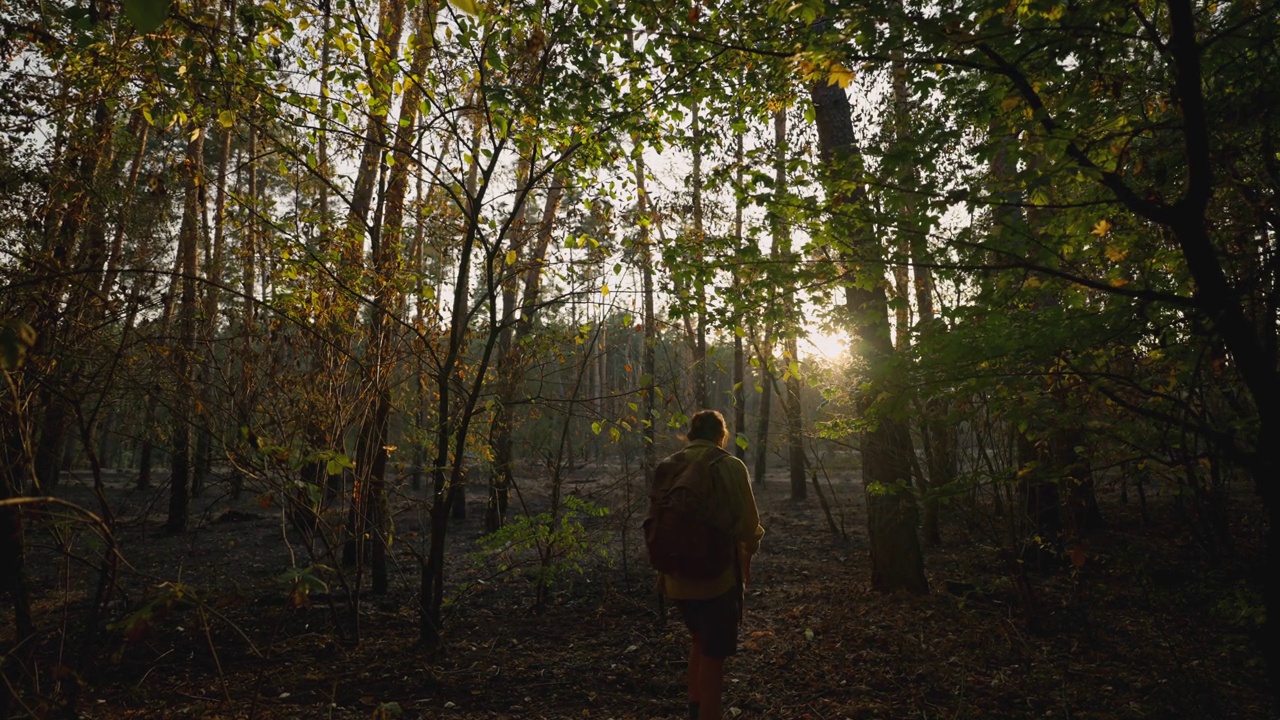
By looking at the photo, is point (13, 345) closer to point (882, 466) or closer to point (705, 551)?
point (705, 551)

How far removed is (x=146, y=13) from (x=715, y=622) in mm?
3404

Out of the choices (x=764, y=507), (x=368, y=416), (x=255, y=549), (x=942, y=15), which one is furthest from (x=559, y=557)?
(x=764, y=507)

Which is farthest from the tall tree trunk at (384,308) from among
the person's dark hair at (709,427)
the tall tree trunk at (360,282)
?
the person's dark hair at (709,427)

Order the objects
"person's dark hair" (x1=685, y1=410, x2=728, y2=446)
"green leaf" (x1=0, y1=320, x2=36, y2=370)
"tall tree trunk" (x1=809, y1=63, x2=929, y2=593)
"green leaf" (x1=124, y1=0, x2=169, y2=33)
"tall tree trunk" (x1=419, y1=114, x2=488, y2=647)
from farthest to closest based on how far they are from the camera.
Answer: "tall tree trunk" (x1=809, y1=63, x2=929, y2=593), "tall tree trunk" (x1=419, y1=114, x2=488, y2=647), "person's dark hair" (x1=685, y1=410, x2=728, y2=446), "green leaf" (x1=0, y1=320, x2=36, y2=370), "green leaf" (x1=124, y1=0, x2=169, y2=33)

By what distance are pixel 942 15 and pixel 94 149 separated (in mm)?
6431

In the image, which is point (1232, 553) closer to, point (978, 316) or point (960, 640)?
point (978, 316)

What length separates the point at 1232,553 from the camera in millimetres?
3305

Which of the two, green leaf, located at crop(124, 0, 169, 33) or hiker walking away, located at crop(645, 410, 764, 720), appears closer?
green leaf, located at crop(124, 0, 169, 33)

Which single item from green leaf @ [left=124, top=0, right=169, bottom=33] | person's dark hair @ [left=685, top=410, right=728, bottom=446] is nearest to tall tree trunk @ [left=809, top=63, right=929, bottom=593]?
person's dark hair @ [left=685, top=410, right=728, bottom=446]

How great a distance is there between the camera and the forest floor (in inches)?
149

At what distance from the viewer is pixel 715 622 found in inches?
136

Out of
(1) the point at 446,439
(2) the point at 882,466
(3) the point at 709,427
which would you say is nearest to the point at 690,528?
(3) the point at 709,427

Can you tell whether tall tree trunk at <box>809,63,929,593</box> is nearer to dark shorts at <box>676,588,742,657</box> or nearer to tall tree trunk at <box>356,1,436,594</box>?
dark shorts at <box>676,588,742,657</box>

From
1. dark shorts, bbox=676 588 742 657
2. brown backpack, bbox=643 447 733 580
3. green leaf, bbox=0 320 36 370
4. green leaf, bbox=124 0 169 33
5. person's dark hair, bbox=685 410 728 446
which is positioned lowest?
dark shorts, bbox=676 588 742 657
